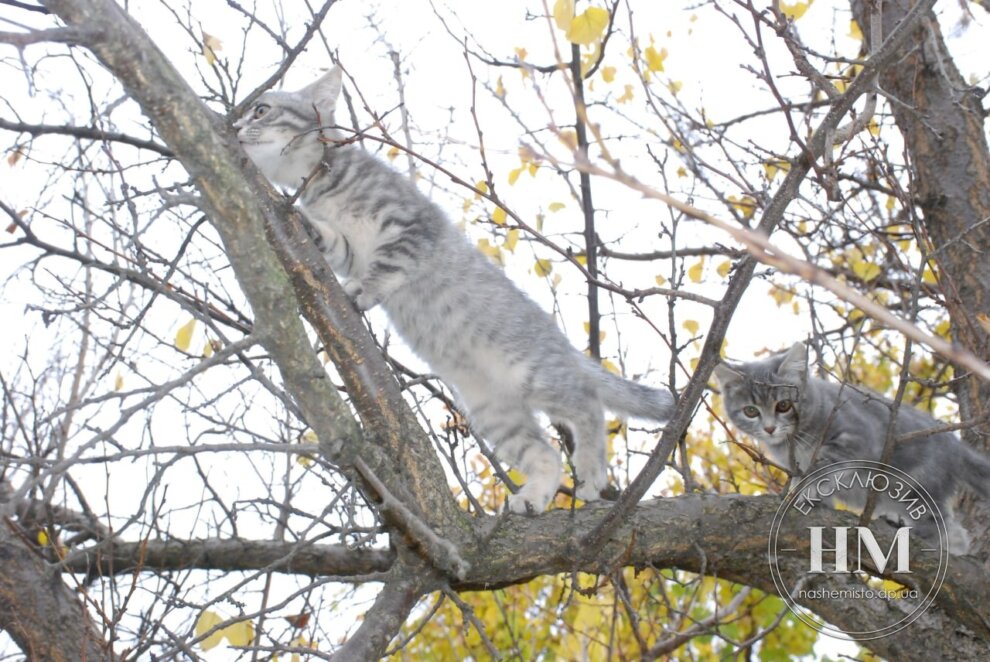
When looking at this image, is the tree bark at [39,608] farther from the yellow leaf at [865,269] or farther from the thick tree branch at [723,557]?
the yellow leaf at [865,269]

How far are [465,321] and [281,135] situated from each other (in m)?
1.56

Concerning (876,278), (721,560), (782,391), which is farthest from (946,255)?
(721,560)

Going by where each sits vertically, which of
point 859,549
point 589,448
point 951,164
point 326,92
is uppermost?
point 951,164

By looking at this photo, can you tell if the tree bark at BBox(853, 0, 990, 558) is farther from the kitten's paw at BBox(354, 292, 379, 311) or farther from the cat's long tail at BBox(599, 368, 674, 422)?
the kitten's paw at BBox(354, 292, 379, 311)

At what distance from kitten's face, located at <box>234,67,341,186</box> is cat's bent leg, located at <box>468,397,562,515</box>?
1.68 meters

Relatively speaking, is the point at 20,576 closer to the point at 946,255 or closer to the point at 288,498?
the point at 288,498

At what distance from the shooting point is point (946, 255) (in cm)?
498

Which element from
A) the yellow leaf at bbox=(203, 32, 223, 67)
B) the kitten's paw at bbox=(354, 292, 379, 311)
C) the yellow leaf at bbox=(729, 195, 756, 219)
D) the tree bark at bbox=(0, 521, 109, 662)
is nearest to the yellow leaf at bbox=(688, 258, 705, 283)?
the yellow leaf at bbox=(729, 195, 756, 219)

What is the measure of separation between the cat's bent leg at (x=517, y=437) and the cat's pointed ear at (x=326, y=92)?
2.04 metres

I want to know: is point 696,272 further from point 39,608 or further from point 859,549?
point 39,608

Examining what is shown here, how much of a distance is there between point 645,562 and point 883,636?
104 centimetres

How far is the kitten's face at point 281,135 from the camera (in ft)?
17.5

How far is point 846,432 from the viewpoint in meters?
4.65

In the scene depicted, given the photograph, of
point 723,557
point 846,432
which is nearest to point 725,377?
point 846,432
